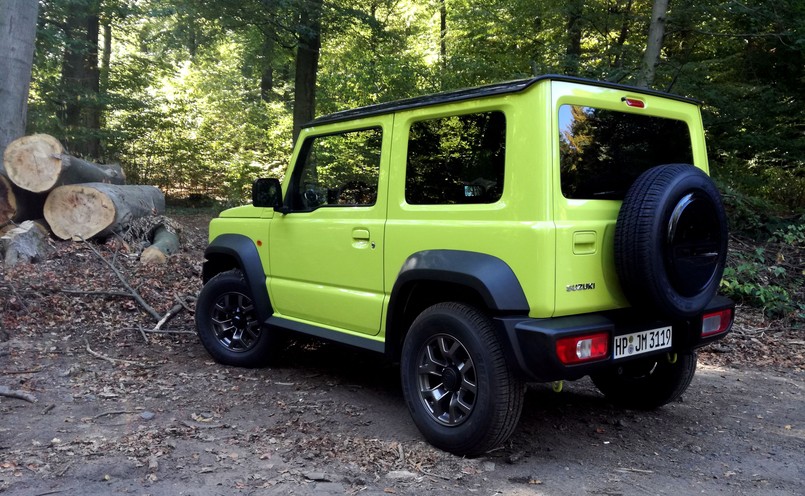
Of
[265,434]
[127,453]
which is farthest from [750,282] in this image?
[127,453]

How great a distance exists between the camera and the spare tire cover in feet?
10.3

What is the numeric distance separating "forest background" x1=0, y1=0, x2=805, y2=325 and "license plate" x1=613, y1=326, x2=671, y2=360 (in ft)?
10.4

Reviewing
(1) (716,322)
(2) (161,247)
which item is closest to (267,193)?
(1) (716,322)

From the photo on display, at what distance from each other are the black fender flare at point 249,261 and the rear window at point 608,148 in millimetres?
2624

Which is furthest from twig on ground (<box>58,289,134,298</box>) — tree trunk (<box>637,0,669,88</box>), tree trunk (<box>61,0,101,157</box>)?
tree trunk (<box>61,0,101,157</box>)

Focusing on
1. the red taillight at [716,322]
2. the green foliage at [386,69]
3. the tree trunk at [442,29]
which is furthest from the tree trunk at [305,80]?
the red taillight at [716,322]

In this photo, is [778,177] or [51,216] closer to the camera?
[51,216]

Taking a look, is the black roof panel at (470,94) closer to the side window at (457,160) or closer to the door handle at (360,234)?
the side window at (457,160)

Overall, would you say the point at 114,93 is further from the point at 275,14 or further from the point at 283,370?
the point at 283,370

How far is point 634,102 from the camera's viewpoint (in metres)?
3.57

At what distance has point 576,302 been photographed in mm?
3176

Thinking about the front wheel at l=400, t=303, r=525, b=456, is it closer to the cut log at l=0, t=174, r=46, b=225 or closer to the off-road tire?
the off-road tire

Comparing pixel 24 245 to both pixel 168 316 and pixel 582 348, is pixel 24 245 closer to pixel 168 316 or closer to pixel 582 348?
pixel 168 316

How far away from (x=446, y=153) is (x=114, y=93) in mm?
15604
